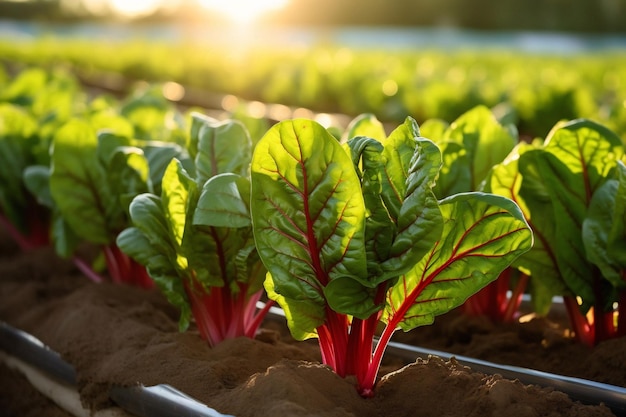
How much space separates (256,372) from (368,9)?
42.9 meters

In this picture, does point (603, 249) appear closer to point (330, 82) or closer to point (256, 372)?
point (256, 372)

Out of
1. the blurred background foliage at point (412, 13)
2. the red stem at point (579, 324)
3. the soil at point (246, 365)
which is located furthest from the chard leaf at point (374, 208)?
the blurred background foliage at point (412, 13)

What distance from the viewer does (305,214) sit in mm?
1762

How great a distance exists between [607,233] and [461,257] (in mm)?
486

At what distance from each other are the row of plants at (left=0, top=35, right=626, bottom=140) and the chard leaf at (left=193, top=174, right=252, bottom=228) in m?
1.61

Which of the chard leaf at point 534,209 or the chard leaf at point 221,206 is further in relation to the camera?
the chard leaf at point 534,209

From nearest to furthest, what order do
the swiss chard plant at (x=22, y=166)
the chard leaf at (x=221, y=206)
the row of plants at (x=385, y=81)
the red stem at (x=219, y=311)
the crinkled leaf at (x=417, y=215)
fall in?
the crinkled leaf at (x=417, y=215)
the chard leaf at (x=221, y=206)
the red stem at (x=219, y=311)
the swiss chard plant at (x=22, y=166)
the row of plants at (x=385, y=81)

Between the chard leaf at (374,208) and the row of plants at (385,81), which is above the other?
the chard leaf at (374,208)

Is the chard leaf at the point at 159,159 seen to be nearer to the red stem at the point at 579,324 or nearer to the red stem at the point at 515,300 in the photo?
the red stem at the point at 515,300

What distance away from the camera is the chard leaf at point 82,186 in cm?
267

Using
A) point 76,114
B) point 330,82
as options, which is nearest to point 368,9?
point 330,82

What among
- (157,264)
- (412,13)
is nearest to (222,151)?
(157,264)

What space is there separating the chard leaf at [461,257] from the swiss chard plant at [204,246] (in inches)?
16.2

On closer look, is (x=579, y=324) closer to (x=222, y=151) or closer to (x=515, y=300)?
(x=515, y=300)
